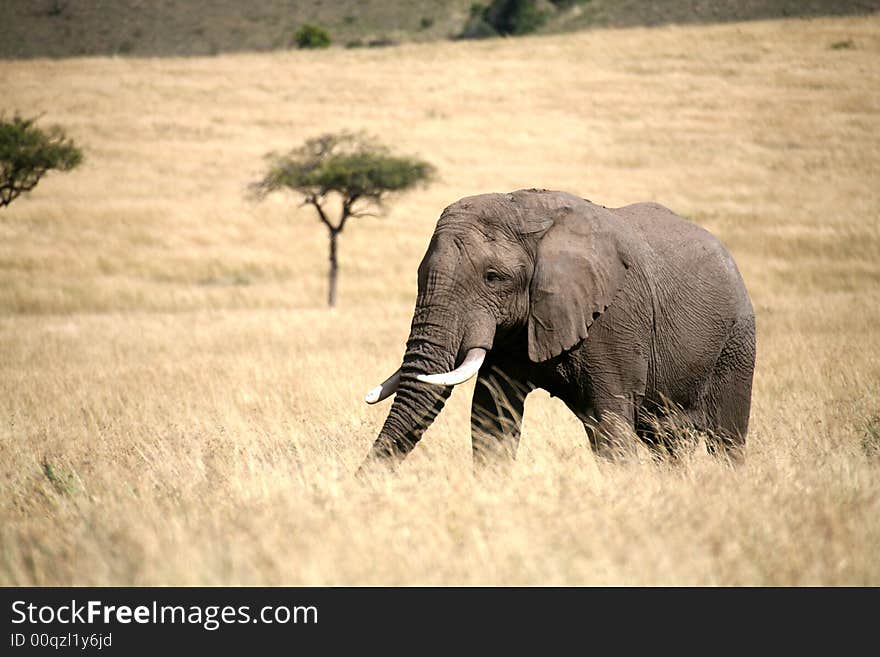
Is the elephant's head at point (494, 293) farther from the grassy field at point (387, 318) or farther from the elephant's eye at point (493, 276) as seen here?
the grassy field at point (387, 318)

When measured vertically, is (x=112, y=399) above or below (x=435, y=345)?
below

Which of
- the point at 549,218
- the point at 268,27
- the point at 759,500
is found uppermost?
the point at 549,218

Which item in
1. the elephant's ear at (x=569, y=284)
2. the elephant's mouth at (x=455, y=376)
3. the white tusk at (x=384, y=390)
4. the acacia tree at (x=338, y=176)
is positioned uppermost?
the elephant's ear at (x=569, y=284)

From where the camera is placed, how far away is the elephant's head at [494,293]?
Result: 6645 mm

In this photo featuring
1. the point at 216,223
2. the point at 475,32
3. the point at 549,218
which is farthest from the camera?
the point at 475,32

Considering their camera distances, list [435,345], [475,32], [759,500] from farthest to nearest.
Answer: [475,32] → [435,345] → [759,500]

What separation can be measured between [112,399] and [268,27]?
11059 cm

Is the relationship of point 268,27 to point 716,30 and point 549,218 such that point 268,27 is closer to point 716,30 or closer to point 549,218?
point 716,30

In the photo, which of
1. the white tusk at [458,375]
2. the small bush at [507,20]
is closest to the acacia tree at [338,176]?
the white tusk at [458,375]

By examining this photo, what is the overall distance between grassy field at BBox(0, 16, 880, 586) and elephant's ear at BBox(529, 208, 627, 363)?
0.85 meters

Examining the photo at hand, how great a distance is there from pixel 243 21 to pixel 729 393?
382ft

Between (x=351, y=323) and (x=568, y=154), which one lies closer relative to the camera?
(x=351, y=323)

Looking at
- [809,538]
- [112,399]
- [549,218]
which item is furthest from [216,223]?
[809,538]

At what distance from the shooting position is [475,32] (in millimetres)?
101750
